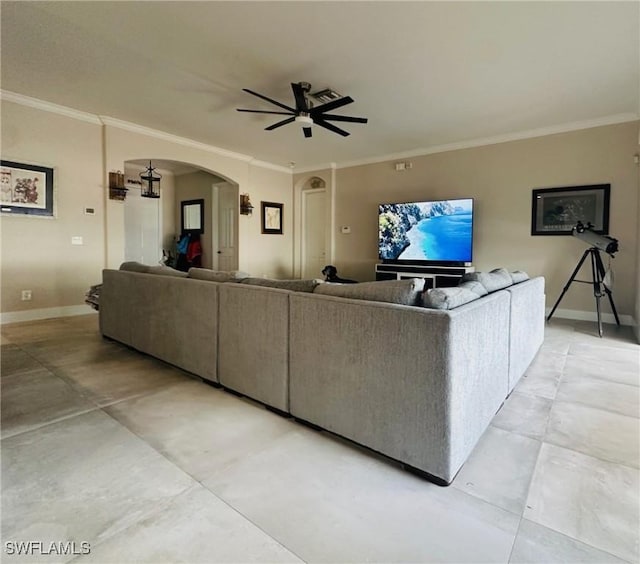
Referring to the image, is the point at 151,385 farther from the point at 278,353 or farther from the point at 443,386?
the point at 443,386

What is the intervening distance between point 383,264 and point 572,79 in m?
3.51

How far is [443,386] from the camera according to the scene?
1.47 m

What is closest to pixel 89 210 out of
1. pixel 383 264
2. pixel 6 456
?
pixel 6 456

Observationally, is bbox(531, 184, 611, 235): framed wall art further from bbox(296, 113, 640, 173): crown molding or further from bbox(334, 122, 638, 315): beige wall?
bbox(296, 113, 640, 173): crown molding

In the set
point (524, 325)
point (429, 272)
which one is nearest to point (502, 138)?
point (429, 272)

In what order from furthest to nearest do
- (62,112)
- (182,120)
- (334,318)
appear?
(182,120)
(62,112)
(334,318)

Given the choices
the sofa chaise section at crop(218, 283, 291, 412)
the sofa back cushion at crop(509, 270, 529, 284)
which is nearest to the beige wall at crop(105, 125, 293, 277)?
the sofa chaise section at crop(218, 283, 291, 412)

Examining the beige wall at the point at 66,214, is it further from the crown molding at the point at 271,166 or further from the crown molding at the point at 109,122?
the crown molding at the point at 271,166

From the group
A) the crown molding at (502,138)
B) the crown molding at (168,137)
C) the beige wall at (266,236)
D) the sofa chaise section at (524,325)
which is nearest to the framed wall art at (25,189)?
the crown molding at (168,137)

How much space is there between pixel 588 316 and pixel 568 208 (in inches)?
57.4

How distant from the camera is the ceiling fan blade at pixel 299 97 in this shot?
3.40m

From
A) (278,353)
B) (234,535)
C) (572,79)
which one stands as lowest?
(234,535)

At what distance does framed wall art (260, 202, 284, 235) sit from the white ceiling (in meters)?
2.52

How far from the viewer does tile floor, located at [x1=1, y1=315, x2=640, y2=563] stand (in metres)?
1.19
